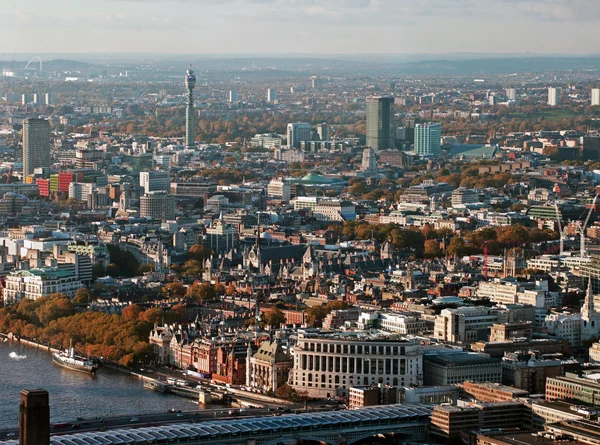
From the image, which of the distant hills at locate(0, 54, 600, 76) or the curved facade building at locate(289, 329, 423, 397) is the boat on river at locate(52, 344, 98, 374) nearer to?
the curved facade building at locate(289, 329, 423, 397)

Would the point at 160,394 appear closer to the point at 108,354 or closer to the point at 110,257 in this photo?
the point at 108,354

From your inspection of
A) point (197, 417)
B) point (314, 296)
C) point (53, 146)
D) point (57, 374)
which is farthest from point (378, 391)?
point (53, 146)

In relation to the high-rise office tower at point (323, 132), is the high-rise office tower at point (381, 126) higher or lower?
higher

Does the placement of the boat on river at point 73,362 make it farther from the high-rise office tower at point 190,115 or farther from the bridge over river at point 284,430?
the high-rise office tower at point 190,115

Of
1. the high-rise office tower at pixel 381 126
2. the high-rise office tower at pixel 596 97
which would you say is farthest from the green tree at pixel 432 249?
the high-rise office tower at pixel 596 97

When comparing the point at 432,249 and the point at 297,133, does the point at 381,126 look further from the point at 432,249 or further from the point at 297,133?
the point at 432,249

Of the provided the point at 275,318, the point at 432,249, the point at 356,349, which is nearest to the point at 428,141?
the point at 432,249
